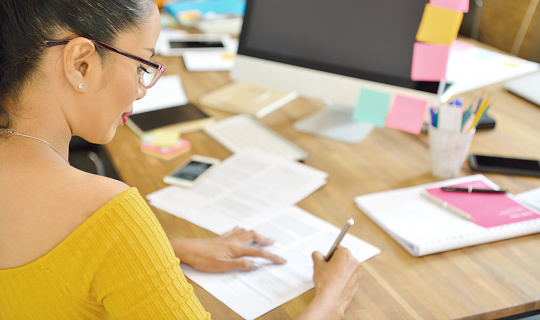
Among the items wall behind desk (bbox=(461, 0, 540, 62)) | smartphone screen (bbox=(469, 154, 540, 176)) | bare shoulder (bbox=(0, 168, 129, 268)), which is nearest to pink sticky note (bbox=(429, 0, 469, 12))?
smartphone screen (bbox=(469, 154, 540, 176))

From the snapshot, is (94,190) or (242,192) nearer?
(94,190)

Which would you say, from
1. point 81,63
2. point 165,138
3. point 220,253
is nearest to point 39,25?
point 81,63

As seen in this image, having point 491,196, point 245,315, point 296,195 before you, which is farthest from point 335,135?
point 245,315

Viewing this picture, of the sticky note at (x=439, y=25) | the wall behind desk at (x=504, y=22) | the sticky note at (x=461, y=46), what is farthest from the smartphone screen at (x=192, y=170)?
the wall behind desk at (x=504, y=22)

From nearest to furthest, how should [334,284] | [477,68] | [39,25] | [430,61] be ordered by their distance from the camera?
[39,25]
[334,284]
[430,61]
[477,68]

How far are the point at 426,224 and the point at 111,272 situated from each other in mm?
687

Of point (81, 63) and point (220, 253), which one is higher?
point (81, 63)

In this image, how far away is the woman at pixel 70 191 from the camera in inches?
28.4

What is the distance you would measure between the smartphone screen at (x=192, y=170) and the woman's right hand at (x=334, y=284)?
0.42 metres

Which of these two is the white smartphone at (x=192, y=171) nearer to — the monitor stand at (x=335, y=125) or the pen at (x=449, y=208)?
the monitor stand at (x=335, y=125)

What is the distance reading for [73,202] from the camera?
2.40 ft

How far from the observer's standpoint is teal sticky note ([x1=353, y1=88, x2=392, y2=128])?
4.75ft

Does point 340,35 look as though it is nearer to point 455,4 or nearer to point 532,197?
point 455,4

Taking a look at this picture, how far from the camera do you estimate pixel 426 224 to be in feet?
3.77
